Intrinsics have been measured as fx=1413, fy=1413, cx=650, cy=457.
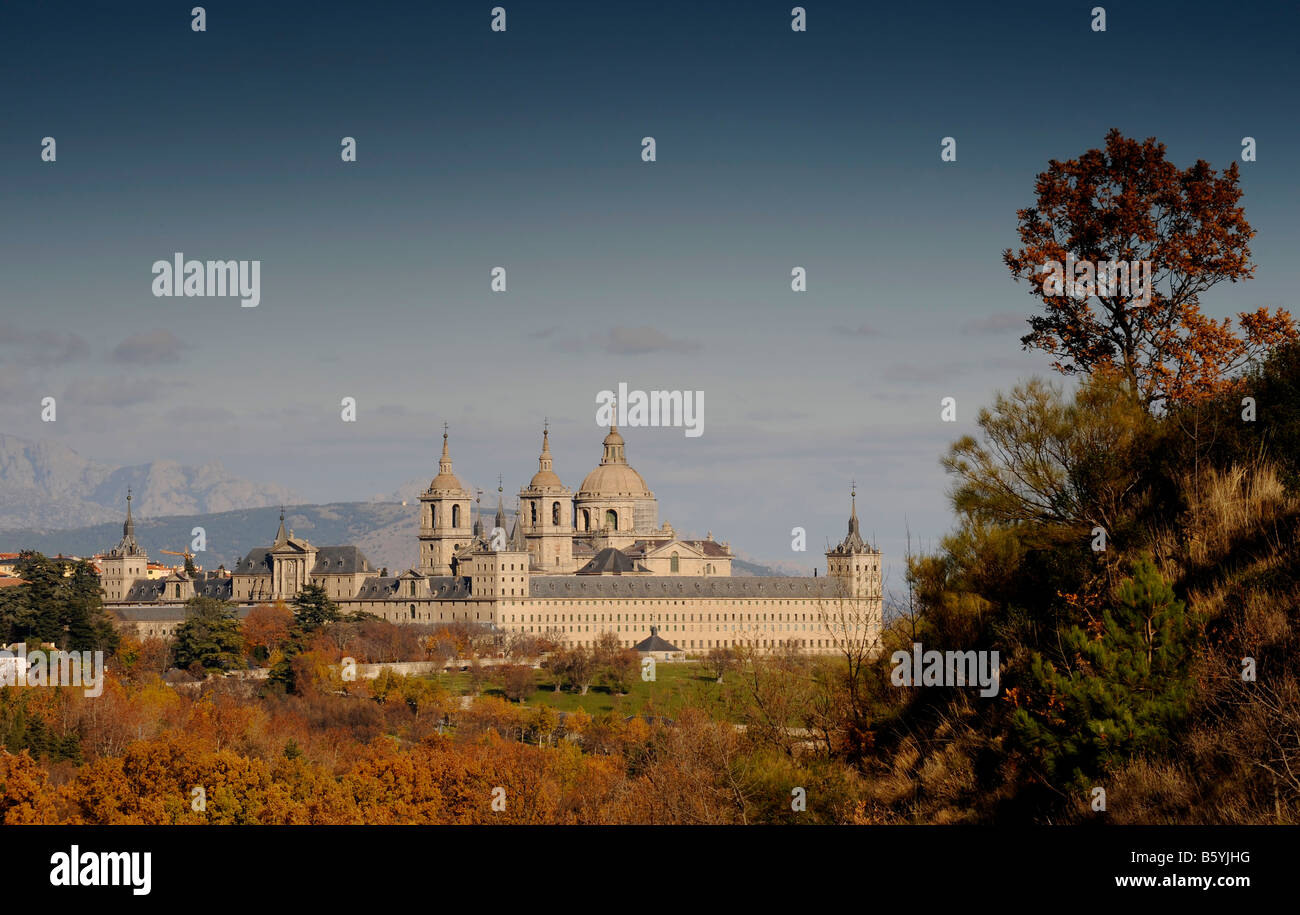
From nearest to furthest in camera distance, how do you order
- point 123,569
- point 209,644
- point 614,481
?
point 209,644 < point 123,569 < point 614,481

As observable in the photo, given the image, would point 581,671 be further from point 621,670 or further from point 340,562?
point 340,562

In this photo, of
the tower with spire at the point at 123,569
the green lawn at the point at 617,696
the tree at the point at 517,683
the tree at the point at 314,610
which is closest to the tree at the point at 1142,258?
the green lawn at the point at 617,696

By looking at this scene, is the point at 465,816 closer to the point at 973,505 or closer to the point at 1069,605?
the point at 973,505

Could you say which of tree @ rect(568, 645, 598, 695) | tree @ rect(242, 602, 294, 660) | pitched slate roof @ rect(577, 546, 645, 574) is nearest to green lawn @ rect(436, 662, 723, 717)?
tree @ rect(568, 645, 598, 695)

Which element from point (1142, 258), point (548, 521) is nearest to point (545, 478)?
point (548, 521)

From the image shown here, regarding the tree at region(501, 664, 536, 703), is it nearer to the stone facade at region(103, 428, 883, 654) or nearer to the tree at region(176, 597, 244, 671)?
the tree at region(176, 597, 244, 671)
